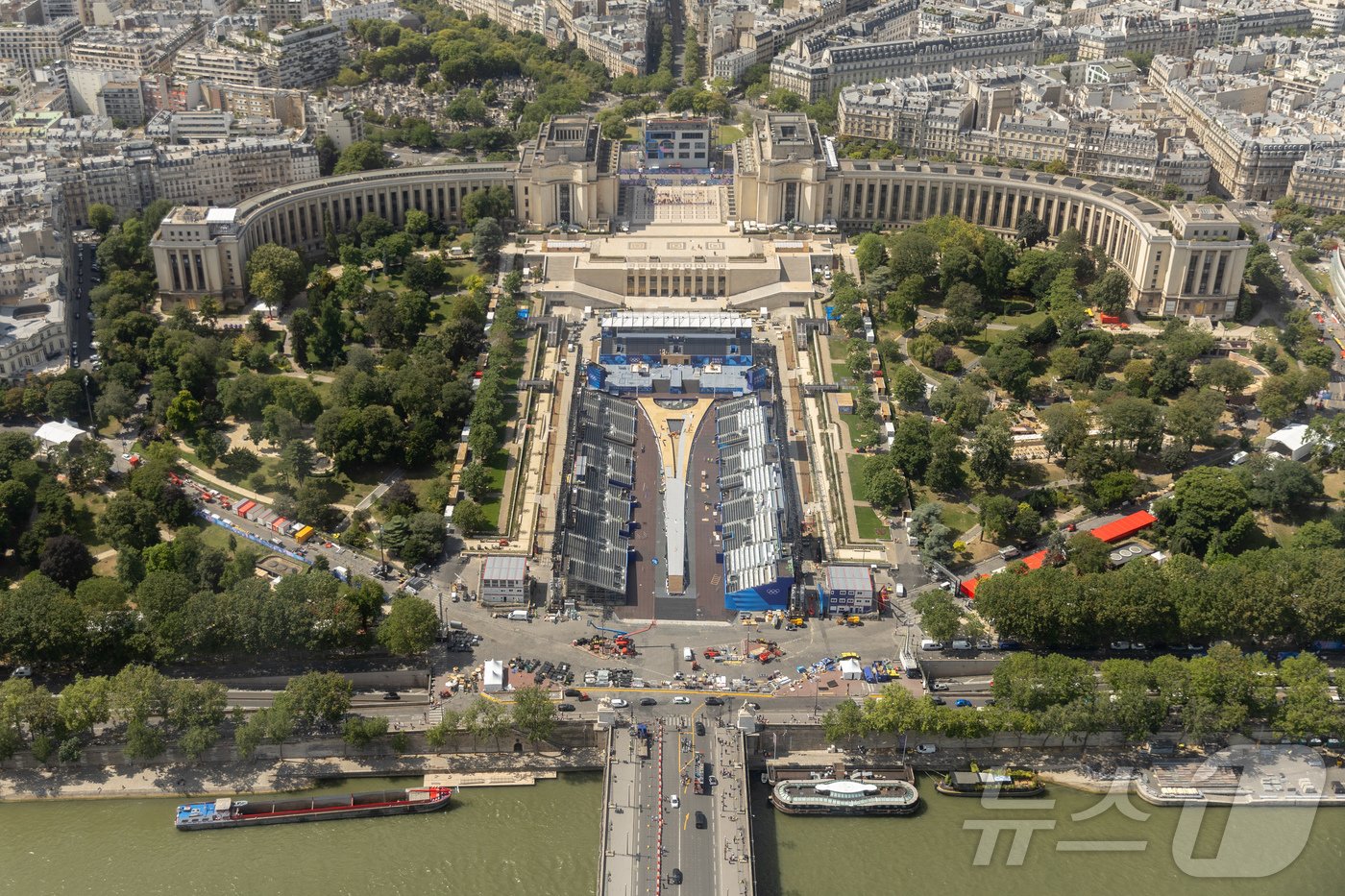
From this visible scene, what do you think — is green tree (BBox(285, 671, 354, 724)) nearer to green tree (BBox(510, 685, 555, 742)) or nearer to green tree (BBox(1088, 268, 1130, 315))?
green tree (BBox(510, 685, 555, 742))

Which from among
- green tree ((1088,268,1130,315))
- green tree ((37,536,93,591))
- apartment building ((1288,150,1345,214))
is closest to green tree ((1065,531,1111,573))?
green tree ((1088,268,1130,315))

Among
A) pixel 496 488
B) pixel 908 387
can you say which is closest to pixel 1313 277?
pixel 908 387

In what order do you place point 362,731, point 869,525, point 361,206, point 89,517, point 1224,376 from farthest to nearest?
point 361,206 < point 1224,376 < point 869,525 < point 89,517 < point 362,731

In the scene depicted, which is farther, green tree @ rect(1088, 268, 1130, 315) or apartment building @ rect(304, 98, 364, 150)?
apartment building @ rect(304, 98, 364, 150)

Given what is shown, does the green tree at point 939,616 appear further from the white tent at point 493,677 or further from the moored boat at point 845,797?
the white tent at point 493,677

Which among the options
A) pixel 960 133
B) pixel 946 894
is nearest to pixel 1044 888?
pixel 946 894

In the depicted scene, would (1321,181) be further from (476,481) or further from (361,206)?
(361,206)
